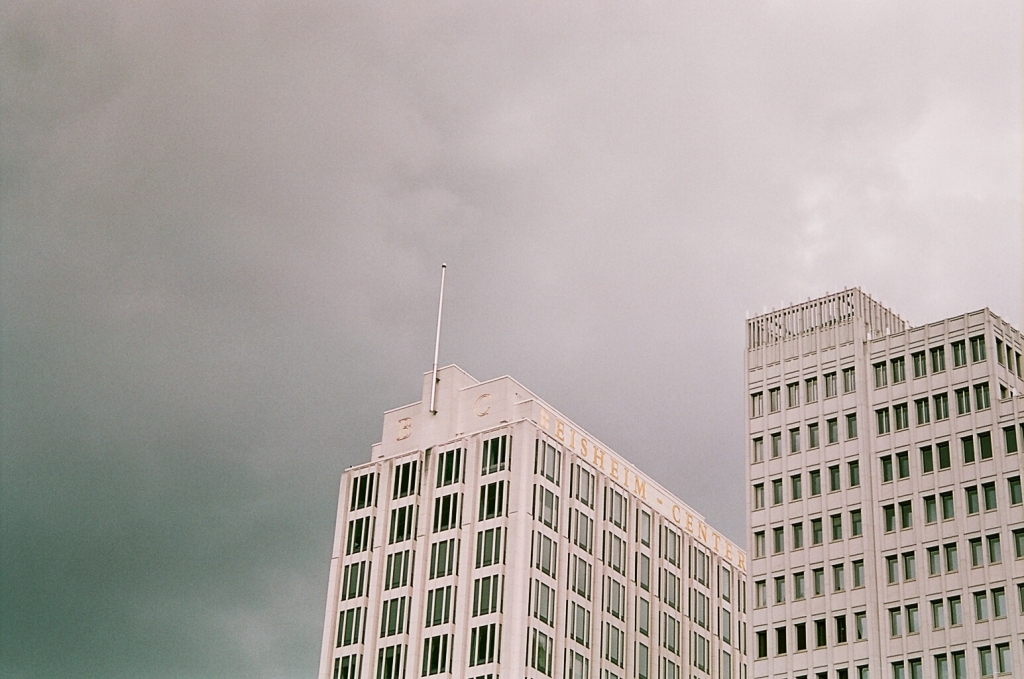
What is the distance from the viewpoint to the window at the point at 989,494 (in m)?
117

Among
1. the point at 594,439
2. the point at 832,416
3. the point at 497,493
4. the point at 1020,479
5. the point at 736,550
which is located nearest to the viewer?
the point at 1020,479

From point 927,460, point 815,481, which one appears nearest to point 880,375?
point 927,460

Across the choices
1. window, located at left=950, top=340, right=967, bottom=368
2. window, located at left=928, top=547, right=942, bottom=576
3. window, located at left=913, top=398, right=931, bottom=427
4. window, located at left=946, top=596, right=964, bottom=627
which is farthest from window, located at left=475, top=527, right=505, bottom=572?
window, located at left=946, top=596, right=964, bottom=627

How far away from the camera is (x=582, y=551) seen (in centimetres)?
16600

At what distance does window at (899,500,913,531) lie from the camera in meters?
121

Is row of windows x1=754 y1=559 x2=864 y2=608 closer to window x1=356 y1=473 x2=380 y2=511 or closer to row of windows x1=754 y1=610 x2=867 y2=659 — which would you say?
row of windows x1=754 y1=610 x2=867 y2=659

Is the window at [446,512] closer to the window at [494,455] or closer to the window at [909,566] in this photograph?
the window at [494,455]

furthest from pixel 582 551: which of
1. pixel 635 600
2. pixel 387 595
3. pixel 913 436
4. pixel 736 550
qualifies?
pixel 913 436

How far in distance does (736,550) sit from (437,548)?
45.9 m

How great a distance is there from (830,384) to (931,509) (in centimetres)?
1476

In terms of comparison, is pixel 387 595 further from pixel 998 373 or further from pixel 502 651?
pixel 998 373

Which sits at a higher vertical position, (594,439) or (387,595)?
(594,439)

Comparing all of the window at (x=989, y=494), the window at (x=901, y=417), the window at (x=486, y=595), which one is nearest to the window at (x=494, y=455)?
the window at (x=486, y=595)

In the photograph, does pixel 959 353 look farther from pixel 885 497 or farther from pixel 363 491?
pixel 363 491
